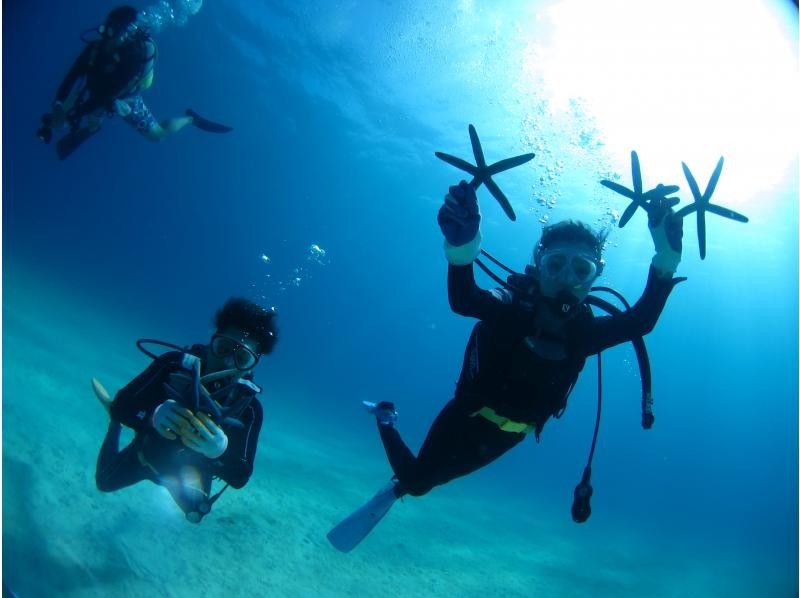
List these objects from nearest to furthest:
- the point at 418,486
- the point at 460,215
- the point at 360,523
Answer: the point at 460,215
the point at 418,486
the point at 360,523

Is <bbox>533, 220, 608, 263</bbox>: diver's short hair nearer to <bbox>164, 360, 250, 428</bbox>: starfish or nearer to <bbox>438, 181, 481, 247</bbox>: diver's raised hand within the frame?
<bbox>438, 181, 481, 247</bbox>: diver's raised hand

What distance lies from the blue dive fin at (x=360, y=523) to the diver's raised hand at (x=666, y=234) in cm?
345

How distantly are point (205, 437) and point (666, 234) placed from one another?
410cm

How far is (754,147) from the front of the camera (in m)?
17.4

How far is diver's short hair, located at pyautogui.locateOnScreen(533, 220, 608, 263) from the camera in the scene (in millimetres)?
4086

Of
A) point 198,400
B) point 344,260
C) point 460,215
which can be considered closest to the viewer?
point 198,400

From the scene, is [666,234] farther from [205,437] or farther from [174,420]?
[174,420]

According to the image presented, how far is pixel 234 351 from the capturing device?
405cm

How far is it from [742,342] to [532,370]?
66302mm

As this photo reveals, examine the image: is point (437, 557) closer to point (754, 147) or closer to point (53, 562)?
point (53, 562)

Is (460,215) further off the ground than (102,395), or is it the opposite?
(460,215)

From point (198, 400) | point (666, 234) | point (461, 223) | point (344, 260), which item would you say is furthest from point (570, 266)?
point (344, 260)

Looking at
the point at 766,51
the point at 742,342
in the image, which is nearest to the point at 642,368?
the point at 766,51

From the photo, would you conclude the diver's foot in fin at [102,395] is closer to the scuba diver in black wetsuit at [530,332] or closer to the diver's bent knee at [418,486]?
Result: the diver's bent knee at [418,486]
